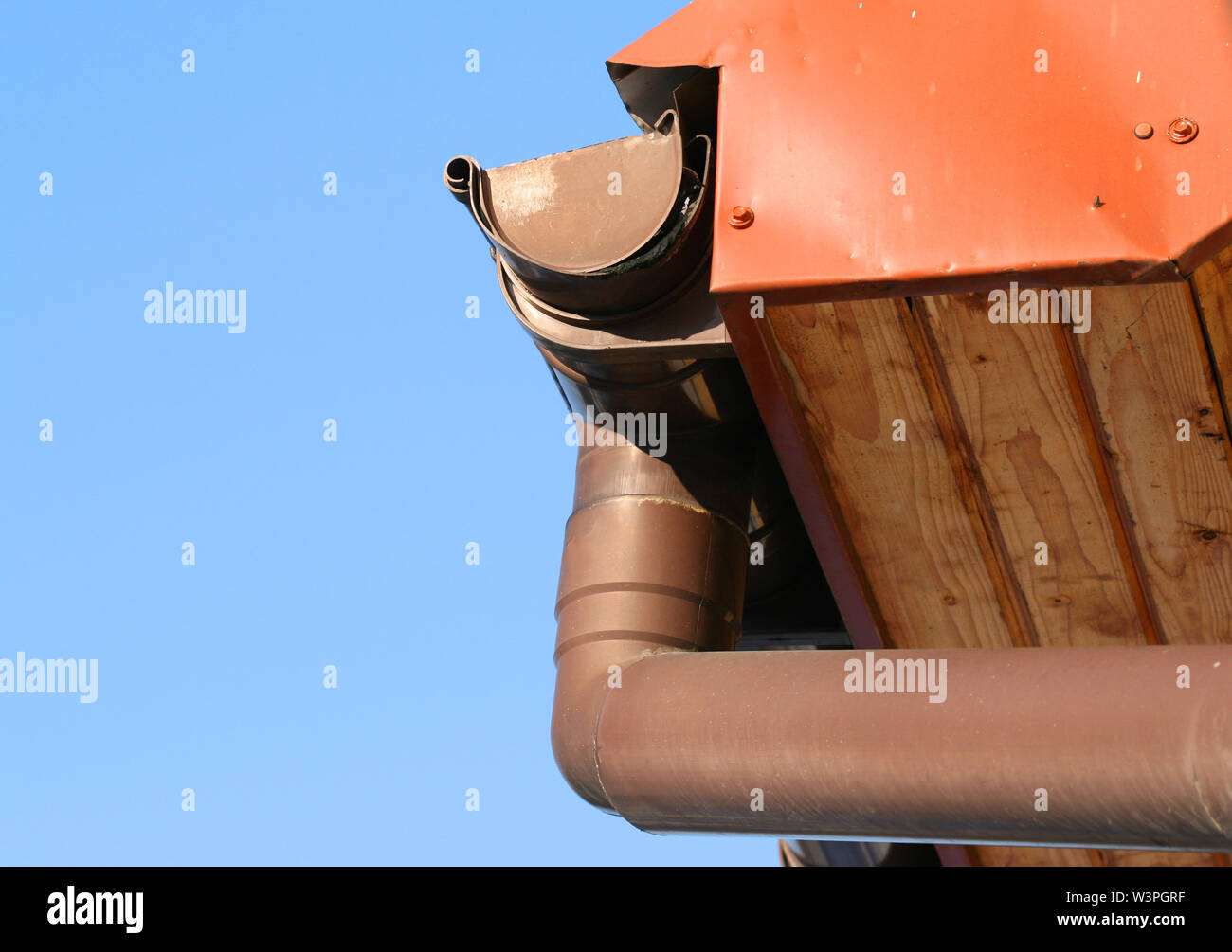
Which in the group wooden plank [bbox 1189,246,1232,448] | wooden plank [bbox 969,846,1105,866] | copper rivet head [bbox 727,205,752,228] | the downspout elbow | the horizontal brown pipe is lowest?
wooden plank [bbox 969,846,1105,866]

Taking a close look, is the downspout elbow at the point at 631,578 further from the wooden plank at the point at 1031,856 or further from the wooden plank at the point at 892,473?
the wooden plank at the point at 1031,856

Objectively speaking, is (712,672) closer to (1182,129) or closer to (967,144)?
(967,144)

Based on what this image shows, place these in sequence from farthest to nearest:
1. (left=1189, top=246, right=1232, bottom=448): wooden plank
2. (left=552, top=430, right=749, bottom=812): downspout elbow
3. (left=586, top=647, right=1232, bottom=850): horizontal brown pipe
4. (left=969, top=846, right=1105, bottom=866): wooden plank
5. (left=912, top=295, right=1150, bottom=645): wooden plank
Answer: (left=969, top=846, right=1105, bottom=866): wooden plank
(left=552, top=430, right=749, bottom=812): downspout elbow
(left=912, top=295, right=1150, bottom=645): wooden plank
(left=1189, top=246, right=1232, bottom=448): wooden plank
(left=586, top=647, right=1232, bottom=850): horizontal brown pipe

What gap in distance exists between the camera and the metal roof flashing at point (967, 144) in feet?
7.99

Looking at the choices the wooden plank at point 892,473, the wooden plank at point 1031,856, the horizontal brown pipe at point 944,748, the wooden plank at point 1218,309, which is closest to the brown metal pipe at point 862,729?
the horizontal brown pipe at point 944,748

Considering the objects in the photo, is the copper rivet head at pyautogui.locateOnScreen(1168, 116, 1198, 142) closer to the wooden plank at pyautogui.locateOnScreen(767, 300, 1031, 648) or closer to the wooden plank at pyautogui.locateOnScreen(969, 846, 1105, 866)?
the wooden plank at pyautogui.locateOnScreen(767, 300, 1031, 648)

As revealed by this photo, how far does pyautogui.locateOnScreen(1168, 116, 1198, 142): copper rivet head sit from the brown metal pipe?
0.86 metres

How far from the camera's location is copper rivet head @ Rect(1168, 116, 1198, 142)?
7.96 feet
